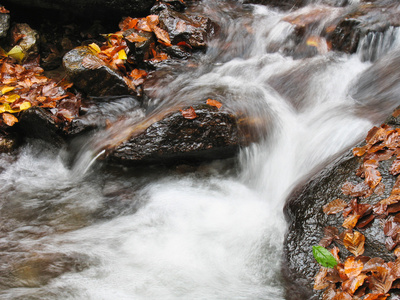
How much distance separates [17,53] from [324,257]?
20.6ft

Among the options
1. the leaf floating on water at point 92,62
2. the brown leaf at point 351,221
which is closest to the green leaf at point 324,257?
the brown leaf at point 351,221

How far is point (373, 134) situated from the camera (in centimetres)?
340

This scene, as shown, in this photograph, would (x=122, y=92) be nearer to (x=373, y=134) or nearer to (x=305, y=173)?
(x=305, y=173)

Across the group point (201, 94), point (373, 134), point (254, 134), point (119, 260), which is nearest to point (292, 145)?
point (254, 134)

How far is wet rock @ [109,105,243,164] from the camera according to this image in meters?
4.20

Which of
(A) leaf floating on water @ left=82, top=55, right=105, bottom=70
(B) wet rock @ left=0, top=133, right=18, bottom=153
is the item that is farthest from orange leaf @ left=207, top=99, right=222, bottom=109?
(B) wet rock @ left=0, top=133, right=18, bottom=153

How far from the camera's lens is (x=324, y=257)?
266 cm

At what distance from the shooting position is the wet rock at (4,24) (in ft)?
19.7

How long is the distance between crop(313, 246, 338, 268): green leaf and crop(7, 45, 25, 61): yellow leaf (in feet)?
20.1

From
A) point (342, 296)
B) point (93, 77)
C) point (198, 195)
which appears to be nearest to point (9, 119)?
point (93, 77)

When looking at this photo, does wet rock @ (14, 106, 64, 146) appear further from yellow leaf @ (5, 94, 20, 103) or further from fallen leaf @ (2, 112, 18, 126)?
yellow leaf @ (5, 94, 20, 103)

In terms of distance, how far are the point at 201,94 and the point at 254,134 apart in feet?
3.35

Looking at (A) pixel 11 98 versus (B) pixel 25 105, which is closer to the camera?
(B) pixel 25 105

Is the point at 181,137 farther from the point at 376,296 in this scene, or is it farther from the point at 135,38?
the point at 376,296
